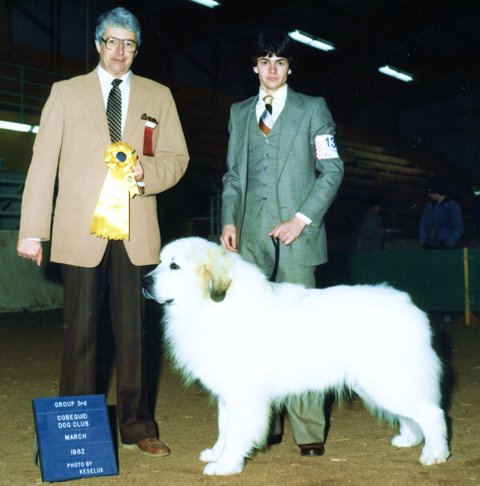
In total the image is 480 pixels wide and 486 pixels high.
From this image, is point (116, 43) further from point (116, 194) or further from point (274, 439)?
point (274, 439)

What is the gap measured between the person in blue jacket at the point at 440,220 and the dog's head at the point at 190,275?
696 cm

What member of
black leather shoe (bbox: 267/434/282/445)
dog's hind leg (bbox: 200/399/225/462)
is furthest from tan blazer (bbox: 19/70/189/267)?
black leather shoe (bbox: 267/434/282/445)

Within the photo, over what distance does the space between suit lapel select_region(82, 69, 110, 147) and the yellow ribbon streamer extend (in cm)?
11

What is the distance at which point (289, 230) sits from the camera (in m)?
3.37

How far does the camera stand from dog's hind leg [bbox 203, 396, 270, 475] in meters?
3.01

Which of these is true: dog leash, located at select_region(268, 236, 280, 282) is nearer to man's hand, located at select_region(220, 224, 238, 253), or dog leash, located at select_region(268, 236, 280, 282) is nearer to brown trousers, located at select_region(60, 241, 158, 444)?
man's hand, located at select_region(220, 224, 238, 253)

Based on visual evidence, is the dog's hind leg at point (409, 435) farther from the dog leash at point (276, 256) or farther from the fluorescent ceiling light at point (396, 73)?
the fluorescent ceiling light at point (396, 73)

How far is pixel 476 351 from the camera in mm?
6879

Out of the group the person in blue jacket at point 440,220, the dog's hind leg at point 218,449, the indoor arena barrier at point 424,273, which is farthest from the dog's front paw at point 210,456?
the person in blue jacket at point 440,220

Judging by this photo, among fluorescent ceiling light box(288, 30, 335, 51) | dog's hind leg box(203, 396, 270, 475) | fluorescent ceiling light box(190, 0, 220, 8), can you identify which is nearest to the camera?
dog's hind leg box(203, 396, 270, 475)

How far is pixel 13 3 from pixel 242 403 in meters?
16.1

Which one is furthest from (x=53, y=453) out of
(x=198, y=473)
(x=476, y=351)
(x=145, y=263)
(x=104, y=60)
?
(x=476, y=351)

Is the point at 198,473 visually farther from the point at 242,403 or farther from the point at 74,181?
the point at 74,181

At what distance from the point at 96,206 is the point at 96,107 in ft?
1.61
